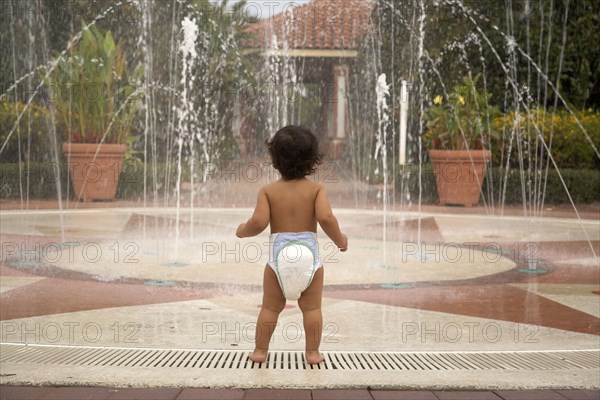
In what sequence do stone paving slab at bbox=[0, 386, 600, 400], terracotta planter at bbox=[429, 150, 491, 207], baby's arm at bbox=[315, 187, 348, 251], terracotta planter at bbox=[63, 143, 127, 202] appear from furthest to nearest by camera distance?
terracotta planter at bbox=[429, 150, 491, 207]
terracotta planter at bbox=[63, 143, 127, 202]
baby's arm at bbox=[315, 187, 348, 251]
stone paving slab at bbox=[0, 386, 600, 400]

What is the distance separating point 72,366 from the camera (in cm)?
343

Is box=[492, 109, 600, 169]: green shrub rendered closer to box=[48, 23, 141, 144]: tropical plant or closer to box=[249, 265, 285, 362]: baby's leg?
box=[48, 23, 141, 144]: tropical plant

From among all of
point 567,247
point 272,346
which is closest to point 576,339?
point 272,346

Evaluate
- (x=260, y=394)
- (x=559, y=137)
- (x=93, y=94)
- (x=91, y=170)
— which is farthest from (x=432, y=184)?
(x=260, y=394)

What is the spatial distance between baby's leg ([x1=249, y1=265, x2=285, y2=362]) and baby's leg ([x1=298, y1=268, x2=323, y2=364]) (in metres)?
0.12

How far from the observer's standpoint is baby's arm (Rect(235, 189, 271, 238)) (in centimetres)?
343

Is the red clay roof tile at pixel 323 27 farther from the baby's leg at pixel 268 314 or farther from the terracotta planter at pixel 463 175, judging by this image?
the baby's leg at pixel 268 314

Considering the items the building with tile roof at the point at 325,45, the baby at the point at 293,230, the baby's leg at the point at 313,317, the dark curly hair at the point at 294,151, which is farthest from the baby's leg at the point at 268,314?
the building with tile roof at the point at 325,45

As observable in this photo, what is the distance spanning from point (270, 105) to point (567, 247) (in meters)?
14.1

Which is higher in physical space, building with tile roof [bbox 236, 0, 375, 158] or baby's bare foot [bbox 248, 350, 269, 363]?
building with tile roof [bbox 236, 0, 375, 158]

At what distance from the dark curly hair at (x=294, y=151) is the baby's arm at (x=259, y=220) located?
5.9 inches

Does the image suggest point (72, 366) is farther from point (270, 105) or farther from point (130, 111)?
point (270, 105)

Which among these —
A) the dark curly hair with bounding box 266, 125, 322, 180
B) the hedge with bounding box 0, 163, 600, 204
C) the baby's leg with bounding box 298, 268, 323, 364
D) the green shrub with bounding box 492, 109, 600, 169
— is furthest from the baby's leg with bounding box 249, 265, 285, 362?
the green shrub with bounding box 492, 109, 600, 169

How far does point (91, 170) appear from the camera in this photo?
13.4 m
